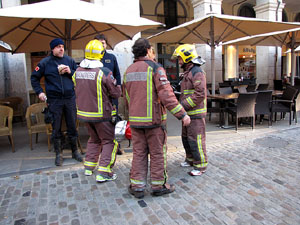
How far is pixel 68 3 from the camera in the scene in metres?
4.07

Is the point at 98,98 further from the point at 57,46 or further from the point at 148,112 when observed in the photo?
the point at 57,46

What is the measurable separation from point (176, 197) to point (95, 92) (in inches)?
65.9

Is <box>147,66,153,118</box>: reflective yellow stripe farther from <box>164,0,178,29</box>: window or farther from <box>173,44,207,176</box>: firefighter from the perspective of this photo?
<box>164,0,178,29</box>: window

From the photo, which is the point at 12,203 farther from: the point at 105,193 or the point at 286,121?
the point at 286,121

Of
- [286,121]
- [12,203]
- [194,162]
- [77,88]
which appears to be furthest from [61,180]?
[286,121]

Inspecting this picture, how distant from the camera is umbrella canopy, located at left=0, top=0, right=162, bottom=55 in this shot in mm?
3795

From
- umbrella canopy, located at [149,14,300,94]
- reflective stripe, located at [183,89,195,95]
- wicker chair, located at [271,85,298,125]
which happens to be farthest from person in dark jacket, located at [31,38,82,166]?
wicker chair, located at [271,85,298,125]

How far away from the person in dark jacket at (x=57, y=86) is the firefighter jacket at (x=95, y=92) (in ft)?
2.55

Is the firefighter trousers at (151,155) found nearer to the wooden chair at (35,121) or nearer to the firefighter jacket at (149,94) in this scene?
the firefighter jacket at (149,94)

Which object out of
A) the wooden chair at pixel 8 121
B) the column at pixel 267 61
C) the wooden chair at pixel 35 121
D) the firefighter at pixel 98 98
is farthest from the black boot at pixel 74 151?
the column at pixel 267 61

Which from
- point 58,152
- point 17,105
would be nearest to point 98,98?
point 58,152

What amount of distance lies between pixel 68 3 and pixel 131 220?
10.9 ft

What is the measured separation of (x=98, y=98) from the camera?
11.3 feet

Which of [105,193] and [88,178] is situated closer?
[105,193]
